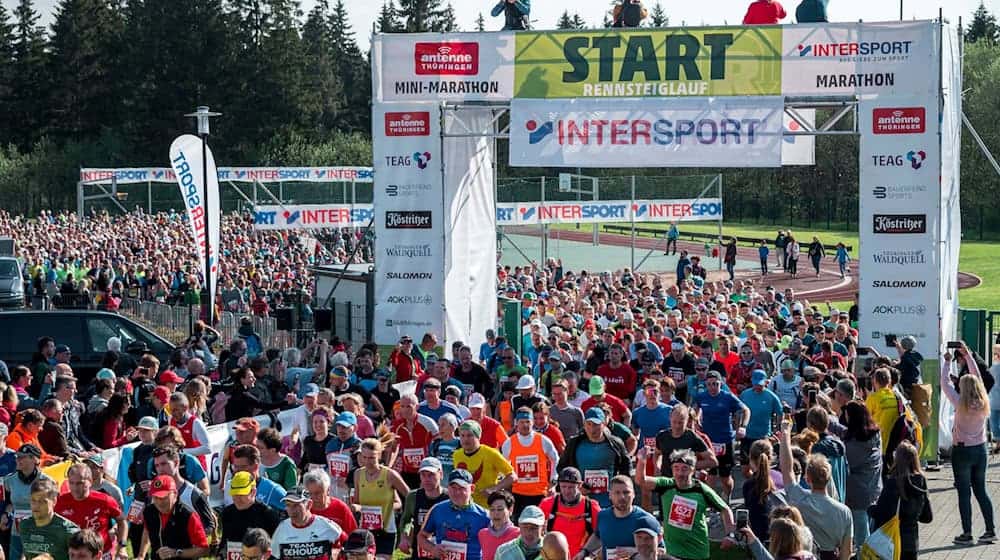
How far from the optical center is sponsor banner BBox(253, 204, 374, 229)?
110 feet

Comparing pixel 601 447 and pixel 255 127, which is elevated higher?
pixel 255 127

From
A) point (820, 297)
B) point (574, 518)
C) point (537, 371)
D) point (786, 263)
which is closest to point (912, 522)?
point (574, 518)

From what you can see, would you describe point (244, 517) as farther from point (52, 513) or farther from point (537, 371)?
point (537, 371)

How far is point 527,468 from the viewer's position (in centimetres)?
1129

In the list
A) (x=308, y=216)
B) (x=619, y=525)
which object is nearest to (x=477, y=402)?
(x=619, y=525)

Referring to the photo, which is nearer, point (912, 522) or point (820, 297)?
point (912, 522)

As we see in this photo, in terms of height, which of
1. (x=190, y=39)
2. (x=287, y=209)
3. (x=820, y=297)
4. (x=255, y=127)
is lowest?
(x=820, y=297)

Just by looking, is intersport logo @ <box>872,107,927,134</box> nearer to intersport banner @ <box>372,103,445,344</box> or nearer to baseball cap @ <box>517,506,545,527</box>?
intersport banner @ <box>372,103,445,344</box>

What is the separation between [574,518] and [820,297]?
33880mm

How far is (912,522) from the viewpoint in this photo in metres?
11.0

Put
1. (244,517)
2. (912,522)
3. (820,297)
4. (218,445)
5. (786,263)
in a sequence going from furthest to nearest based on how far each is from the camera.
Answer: (786,263)
(820,297)
(218,445)
(912,522)
(244,517)

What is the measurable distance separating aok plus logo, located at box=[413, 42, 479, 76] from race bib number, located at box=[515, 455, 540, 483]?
8.31 metres

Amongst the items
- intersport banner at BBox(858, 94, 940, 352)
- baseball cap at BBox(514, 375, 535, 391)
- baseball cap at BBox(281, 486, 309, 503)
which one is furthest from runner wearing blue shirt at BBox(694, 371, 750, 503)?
baseball cap at BBox(281, 486, 309, 503)

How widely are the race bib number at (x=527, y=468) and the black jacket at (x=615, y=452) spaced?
26cm
